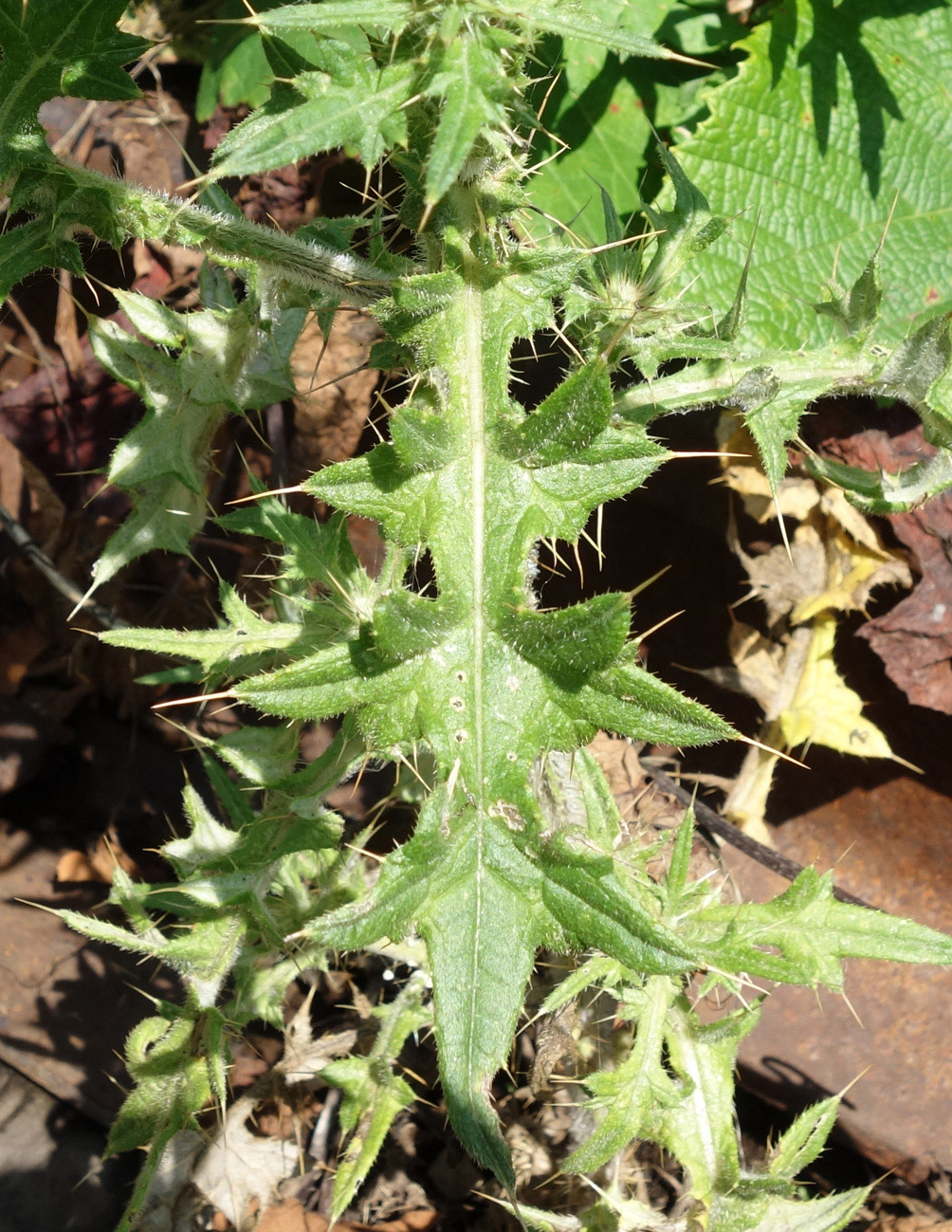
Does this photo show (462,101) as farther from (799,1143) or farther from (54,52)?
(799,1143)

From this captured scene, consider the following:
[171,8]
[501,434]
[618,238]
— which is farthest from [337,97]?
[171,8]

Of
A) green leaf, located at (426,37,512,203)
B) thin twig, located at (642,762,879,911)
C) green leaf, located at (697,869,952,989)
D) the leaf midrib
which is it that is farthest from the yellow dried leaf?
green leaf, located at (426,37,512,203)

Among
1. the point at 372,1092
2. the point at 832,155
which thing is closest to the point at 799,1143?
the point at 372,1092

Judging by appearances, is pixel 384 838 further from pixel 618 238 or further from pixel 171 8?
pixel 171 8

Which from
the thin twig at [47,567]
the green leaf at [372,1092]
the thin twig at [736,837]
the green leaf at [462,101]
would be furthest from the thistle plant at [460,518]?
the thin twig at [47,567]

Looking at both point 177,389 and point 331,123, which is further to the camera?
point 177,389

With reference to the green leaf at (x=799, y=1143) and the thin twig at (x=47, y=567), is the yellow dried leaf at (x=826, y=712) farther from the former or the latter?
the thin twig at (x=47, y=567)

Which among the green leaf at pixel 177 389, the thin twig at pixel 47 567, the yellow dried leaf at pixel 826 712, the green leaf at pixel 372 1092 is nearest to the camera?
the green leaf at pixel 177 389
